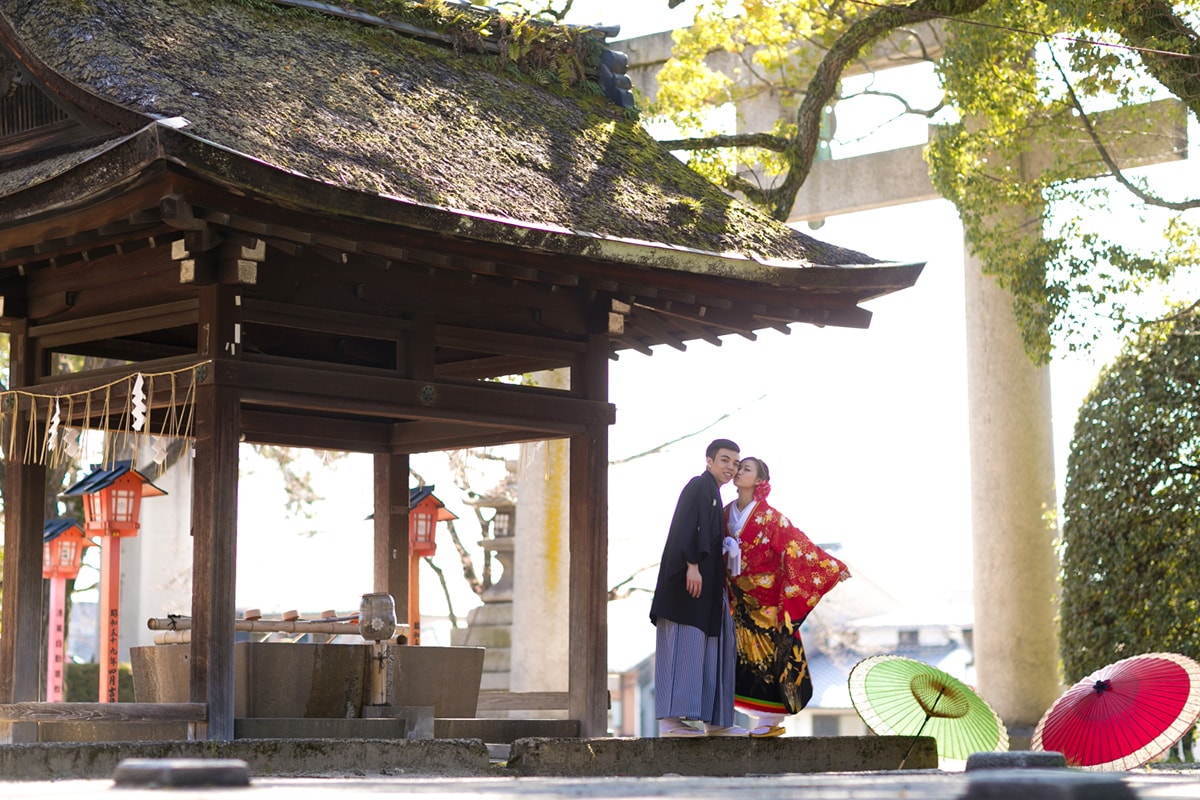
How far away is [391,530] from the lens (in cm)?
997

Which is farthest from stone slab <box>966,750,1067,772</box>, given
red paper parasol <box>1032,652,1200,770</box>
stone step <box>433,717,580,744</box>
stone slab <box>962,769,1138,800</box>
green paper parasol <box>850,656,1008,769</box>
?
stone step <box>433,717,580,744</box>

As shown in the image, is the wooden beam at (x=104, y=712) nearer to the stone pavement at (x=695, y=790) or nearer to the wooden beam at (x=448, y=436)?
the stone pavement at (x=695, y=790)

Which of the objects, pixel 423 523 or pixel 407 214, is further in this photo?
pixel 423 523

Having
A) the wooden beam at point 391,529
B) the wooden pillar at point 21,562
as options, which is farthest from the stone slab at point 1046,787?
the wooden beam at point 391,529

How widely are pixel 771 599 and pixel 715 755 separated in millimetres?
844

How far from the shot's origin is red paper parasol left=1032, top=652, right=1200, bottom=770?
25.1ft

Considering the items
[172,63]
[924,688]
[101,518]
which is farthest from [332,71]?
[924,688]

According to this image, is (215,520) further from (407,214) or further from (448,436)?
(448,436)

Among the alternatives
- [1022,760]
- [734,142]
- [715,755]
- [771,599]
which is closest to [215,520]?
[715,755]

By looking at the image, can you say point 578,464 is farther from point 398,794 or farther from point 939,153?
point 939,153

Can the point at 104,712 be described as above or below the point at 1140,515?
below

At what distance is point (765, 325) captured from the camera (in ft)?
28.9

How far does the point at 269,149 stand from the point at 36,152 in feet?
5.06

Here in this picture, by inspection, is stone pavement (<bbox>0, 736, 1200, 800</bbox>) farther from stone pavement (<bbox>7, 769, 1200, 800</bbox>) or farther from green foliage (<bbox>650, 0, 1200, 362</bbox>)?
green foliage (<bbox>650, 0, 1200, 362</bbox>)
